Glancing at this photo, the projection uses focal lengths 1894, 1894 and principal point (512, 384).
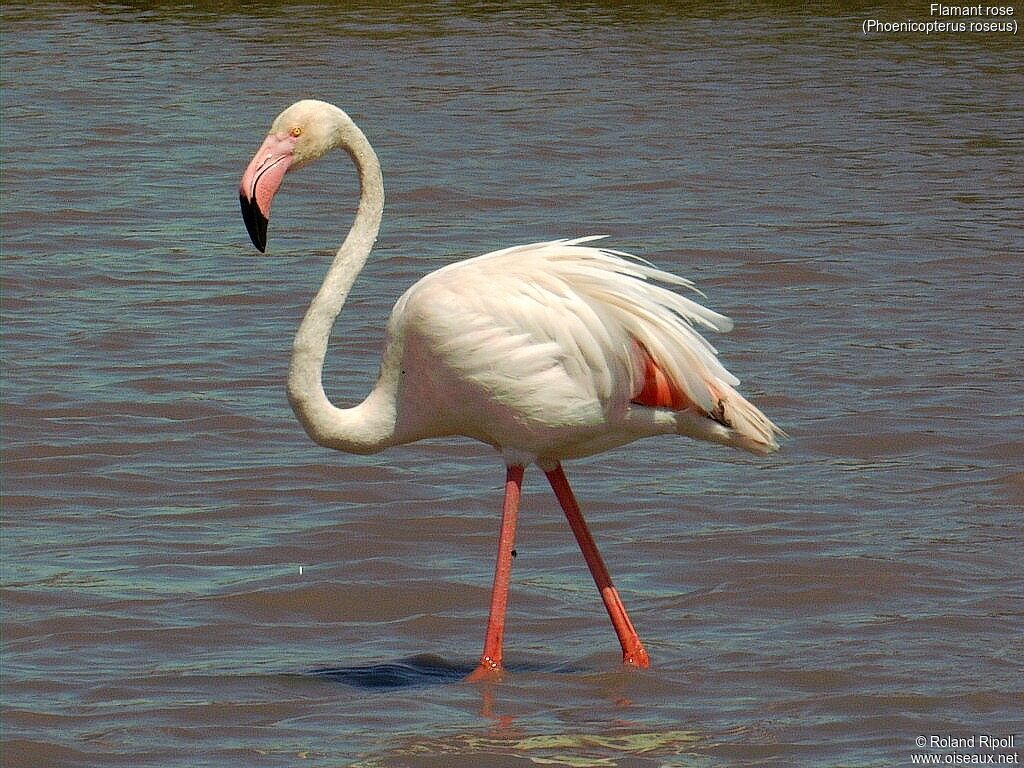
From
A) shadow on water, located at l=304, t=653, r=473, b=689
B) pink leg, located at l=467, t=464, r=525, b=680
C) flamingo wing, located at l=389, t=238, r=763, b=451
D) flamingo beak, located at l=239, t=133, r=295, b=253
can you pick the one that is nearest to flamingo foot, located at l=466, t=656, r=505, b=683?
pink leg, located at l=467, t=464, r=525, b=680

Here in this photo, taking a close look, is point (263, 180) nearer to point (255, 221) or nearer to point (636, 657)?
point (255, 221)

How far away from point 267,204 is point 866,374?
3687 mm

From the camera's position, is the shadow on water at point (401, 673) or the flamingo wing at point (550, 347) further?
the shadow on water at point (401, 673)

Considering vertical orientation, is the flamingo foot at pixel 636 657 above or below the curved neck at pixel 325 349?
below

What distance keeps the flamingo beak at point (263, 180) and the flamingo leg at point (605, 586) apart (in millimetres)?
1111

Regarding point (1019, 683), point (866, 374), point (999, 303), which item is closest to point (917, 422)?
point (866, 374)

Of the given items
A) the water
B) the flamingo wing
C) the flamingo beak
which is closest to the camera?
the water

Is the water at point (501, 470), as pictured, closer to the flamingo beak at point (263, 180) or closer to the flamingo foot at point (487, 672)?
the flamingo foot at point (487, 672)

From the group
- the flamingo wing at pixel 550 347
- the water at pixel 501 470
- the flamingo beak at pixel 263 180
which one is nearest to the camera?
the water at pixel 501 470

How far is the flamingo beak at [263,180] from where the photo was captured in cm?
523

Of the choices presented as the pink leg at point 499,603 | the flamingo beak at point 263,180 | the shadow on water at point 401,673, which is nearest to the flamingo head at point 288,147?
the flamingo beak at point 263,180

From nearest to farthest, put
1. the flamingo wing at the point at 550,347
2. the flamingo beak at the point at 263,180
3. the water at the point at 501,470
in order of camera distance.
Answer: the water at the point at 501,470
the flamingo wing at the point at 550,347
the flamingo beak at the point at 263,180

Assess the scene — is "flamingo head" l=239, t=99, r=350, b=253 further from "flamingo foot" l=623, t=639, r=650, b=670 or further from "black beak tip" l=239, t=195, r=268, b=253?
"flamingo foot" l=623, t=639, r=650, b=670

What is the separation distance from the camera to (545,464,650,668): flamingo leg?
529cm
